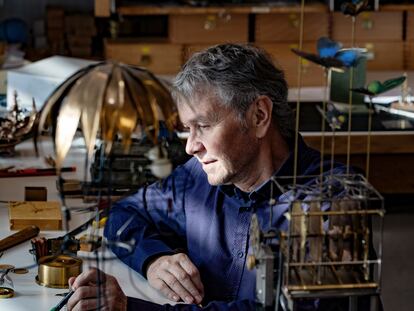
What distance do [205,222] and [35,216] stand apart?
55 cm

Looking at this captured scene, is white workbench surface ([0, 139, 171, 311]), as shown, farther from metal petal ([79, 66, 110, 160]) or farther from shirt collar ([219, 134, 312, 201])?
metal petal ([79, 66, 110, 160])

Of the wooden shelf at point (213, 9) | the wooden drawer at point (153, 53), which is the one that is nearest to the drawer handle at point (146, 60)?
the wooden drawer at point (153, 53)

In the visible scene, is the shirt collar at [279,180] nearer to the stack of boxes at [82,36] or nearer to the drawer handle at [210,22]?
the drawer handle at [210,22]

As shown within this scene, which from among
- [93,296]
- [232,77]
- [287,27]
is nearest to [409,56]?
[287,27]

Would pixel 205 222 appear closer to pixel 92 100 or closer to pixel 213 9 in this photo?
pixel 92 100

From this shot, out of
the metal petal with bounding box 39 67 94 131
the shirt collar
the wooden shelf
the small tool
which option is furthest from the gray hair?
the wooden shelf

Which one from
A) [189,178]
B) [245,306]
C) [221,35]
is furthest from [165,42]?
[245,306]

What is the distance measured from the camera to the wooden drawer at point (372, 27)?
218 inches

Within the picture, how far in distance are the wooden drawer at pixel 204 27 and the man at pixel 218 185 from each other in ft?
Answer: 9.41

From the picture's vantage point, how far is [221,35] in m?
5.57

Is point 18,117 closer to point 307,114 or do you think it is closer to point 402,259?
point 307,114

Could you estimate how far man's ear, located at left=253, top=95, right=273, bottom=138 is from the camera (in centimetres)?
243

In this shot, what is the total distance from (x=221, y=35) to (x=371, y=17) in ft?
2.61

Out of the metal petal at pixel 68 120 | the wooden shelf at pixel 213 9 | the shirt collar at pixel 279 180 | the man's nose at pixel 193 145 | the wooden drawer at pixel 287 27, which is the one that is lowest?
the shirt collar at pixel 279 180
